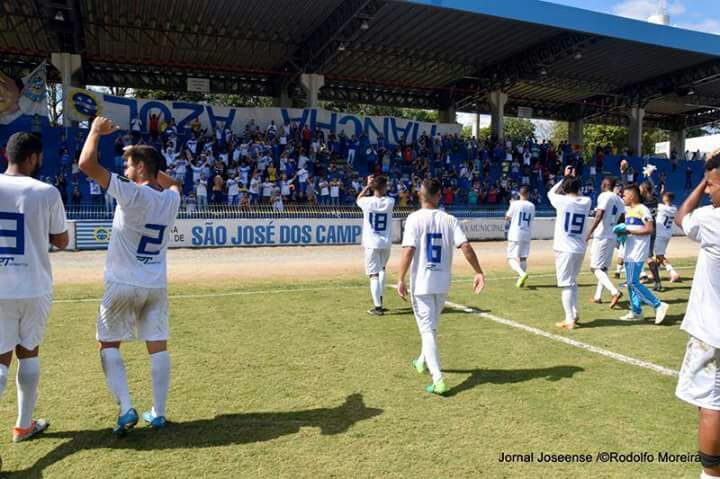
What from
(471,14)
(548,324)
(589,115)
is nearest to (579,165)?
(589,115)

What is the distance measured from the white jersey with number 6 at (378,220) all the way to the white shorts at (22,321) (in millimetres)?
5644

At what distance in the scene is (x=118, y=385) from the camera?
4324 mm

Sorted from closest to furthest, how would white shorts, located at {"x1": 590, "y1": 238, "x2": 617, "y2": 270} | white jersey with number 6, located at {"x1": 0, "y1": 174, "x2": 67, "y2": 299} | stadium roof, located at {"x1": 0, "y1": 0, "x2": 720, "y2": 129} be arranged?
white jersey with number 6, located at {"x1": 0, "y1": 174, "x2": 67, "y2": 299}
white shorts, located at {"x1": 590, "y1": 238, "x2": 617, "y2": 270}
stadium roof, located at {"x1": 0, "y1": 0, "x2": 720, "y2": 129}

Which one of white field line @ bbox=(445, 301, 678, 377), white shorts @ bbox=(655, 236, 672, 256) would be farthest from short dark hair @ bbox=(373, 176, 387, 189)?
white shorts @ bbox=(655, 236, 672, 256)

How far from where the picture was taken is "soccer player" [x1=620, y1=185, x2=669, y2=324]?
27.7 feet

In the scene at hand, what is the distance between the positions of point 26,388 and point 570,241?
723 cm

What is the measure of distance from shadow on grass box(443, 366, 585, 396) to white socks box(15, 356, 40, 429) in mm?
3726

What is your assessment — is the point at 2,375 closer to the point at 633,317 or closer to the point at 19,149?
the point at 19,149

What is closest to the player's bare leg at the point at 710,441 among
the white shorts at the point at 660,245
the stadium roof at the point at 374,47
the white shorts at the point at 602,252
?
the white shorts at the point at 602,252

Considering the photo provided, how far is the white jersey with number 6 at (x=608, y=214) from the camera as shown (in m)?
9.45

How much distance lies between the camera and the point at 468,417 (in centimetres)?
484

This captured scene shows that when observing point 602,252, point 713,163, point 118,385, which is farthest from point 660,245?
point 118,385

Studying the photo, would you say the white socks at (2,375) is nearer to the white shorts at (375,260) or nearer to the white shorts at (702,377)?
the white shorts at (702,377)

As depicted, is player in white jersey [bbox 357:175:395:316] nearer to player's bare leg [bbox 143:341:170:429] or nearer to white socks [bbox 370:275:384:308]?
white socks [bbox 370:275:384:308]
